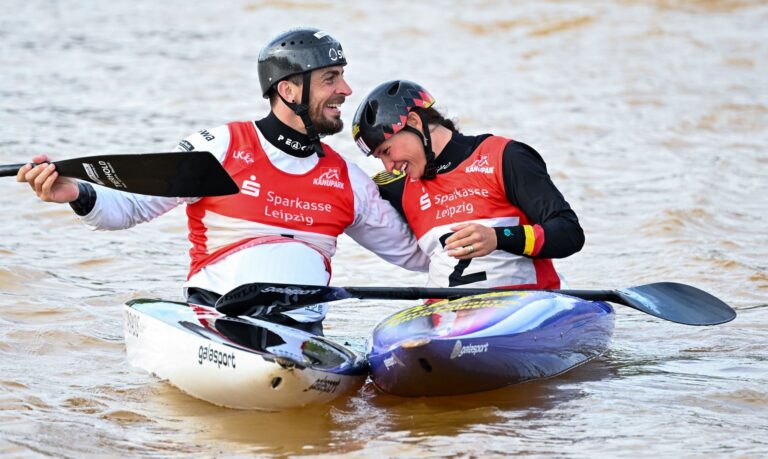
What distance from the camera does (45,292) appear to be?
8023 millimetres

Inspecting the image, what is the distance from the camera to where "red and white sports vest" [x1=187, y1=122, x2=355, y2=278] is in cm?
595

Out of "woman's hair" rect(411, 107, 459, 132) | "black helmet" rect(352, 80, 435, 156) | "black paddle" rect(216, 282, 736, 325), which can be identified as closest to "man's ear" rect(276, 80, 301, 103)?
"black helmet" rect(352, 80, 435, 156)

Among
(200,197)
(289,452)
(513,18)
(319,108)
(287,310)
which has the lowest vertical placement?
(289,452)

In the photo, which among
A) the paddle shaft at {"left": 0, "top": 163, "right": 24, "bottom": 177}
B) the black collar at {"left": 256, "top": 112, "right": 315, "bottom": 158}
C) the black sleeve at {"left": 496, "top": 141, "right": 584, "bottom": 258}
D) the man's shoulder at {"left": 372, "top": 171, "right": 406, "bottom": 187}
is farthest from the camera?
the man's shoulder at {"left": 372, "top": 171, "right": 406, "bottom": 187}

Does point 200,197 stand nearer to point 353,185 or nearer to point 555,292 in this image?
point 353,185

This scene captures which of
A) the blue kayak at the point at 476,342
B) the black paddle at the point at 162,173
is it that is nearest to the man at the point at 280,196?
the black paddle at the point at 162,173

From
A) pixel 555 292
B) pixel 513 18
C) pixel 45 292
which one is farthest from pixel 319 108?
pixel 513 18

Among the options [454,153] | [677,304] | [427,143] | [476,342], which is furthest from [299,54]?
[677,304]

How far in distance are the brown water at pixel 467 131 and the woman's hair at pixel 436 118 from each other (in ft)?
4.15

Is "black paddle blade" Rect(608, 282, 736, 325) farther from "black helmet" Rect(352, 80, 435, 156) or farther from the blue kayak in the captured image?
"black helmet" Rect(352, 80, 435, 156)

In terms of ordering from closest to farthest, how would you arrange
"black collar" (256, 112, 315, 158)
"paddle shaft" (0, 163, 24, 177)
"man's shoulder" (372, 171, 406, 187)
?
"paddle shaft" (0, 163, 24, 177) < "black collar" (256, 112, 315, 158) < "man's shoulder" (372, 171, 406, 187)

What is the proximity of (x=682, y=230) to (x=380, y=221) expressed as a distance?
444cm

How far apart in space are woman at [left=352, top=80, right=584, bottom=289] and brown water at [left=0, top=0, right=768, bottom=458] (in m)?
0.65

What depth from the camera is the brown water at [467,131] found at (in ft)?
17.0
